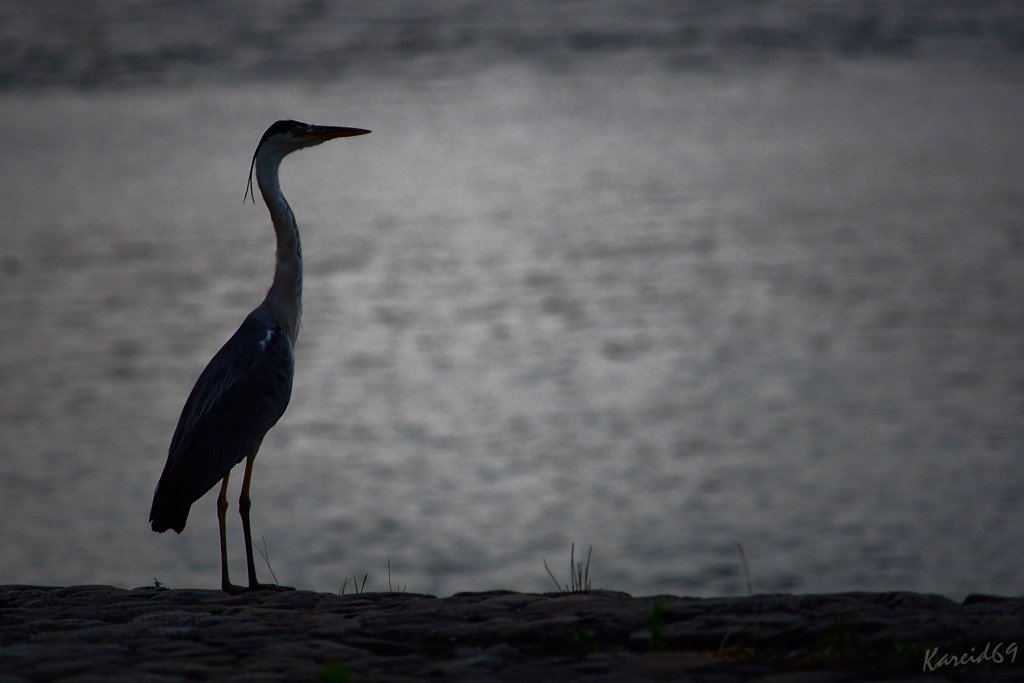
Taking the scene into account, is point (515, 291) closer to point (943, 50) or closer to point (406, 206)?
point (406, 206)

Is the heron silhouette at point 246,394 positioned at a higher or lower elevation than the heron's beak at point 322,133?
lower

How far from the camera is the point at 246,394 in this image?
7.07 metres

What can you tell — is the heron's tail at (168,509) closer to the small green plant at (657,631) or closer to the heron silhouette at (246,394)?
the heron silhouette at (246,394)

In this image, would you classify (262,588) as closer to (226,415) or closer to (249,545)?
(249,545)

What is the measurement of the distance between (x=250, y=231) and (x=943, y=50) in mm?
20609

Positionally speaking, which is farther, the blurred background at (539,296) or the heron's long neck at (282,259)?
the blurred background at (539,296)

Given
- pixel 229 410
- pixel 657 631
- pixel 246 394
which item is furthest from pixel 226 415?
pixel 657 631

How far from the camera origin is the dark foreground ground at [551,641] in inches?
151

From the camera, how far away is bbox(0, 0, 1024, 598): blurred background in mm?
13211

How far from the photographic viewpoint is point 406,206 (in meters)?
24.4

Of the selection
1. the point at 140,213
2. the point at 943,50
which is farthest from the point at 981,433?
the point at 943,50

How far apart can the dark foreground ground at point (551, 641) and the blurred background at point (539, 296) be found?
6.15m

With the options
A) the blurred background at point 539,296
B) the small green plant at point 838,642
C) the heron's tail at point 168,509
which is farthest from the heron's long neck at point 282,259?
the small green plant at point 838,642

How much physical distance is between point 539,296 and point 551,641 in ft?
49.3
